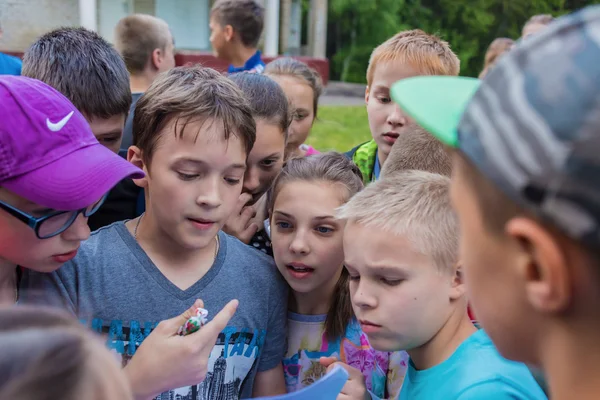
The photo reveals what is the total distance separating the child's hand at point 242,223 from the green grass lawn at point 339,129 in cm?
781

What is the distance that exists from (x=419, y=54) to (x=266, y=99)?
1.21 m

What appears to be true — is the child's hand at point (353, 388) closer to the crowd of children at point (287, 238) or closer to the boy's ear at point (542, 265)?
the crowd of children at point (287, 238)

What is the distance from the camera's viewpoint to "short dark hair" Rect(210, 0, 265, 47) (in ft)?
20.0

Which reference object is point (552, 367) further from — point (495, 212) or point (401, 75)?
point (401, 75)

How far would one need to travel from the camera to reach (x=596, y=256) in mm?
805

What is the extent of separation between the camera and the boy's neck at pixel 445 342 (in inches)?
71.5

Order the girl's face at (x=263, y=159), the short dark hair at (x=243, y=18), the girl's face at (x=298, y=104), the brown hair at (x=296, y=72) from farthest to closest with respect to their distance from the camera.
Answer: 1. the short dark hair at (x=243, y=18)
2. the brown hair at (x=296, y=72)
3. the girl's face at (x=298, y=104)
4. the girl's face at (x=263, y=159)

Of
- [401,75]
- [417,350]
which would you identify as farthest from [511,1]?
[417,350]

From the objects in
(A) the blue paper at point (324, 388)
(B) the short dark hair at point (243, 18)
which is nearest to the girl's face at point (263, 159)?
(A) the blue paper at point (324, 388)

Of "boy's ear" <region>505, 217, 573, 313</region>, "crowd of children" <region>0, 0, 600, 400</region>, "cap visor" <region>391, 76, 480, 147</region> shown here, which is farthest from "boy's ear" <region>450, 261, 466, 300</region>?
"boy's ear" <region>505, 217, 573, 313</region>

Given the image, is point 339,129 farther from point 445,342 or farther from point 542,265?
point 542,265

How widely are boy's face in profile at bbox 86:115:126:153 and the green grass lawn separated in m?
7.88

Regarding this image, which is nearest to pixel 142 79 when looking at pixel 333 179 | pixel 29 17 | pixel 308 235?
pixel 333 179

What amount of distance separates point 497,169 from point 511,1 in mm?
35566
